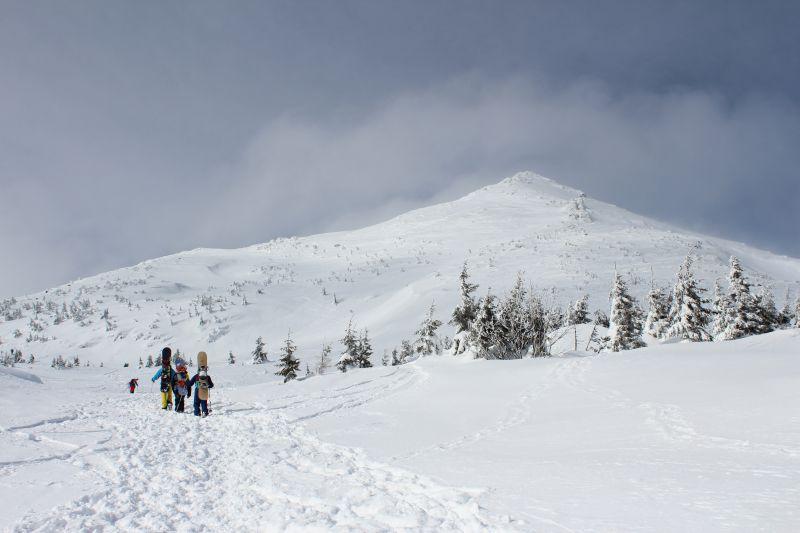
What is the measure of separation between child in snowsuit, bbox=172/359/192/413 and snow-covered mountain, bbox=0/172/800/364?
63755 millimetres

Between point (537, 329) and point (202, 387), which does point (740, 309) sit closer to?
point (537, 329)

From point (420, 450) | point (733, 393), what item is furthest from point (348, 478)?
point (733, 393)

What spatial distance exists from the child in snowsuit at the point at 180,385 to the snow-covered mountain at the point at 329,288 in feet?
209

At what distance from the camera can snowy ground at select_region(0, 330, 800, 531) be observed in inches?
204

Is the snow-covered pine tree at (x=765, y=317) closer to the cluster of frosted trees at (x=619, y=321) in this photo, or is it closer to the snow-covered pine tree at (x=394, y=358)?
the cluster of frosted trees at (x=619, y=321)

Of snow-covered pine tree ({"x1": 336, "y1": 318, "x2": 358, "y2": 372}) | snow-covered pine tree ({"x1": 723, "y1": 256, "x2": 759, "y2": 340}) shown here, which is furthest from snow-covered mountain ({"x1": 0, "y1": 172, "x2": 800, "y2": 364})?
snow-covered pine tree ({"x1": 723, "y1": 256, "x2": 759, "y2": 340})

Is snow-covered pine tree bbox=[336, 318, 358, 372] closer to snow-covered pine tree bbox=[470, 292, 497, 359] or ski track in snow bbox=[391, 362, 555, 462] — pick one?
snow-covered pine tree bbox=[470, 292, 497, 359]

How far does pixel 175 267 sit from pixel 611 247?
165 meters

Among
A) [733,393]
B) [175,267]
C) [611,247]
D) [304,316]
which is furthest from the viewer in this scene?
[175,267]

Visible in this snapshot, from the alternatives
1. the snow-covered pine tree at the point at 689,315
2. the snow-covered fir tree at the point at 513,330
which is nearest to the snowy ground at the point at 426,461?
the snow-covered fir tree at the point at 513,330

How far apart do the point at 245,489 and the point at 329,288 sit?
5238 inches

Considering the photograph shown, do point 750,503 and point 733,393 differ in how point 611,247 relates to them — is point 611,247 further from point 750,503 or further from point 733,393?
point 750,503

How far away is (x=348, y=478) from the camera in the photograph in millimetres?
7207

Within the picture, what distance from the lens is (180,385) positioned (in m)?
15.2
